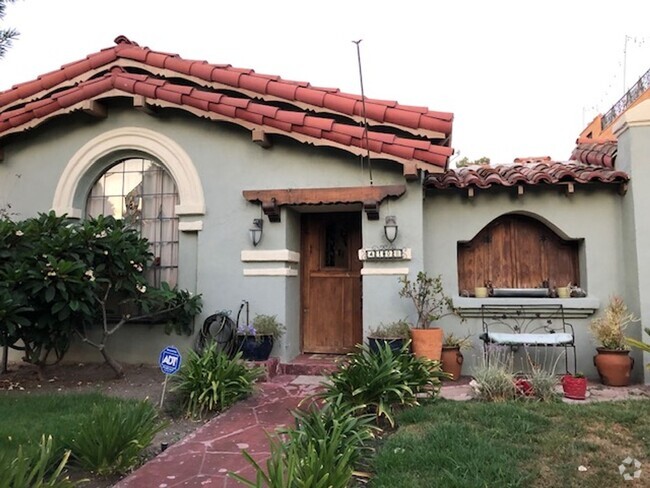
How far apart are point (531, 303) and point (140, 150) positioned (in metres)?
6.78

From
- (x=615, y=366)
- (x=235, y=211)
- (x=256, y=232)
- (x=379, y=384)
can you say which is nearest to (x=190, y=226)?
(x=235, y=211)

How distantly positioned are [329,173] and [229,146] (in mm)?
1742

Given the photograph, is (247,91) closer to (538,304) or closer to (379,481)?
(538,304)

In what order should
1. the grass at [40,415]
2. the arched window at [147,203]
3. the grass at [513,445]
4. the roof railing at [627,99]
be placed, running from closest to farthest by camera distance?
the grass at [513,445]
the grass at [40,415]
the arched window at [147,203]
the roof railing at [627,99]

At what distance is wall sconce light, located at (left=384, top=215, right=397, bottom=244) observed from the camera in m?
6.81

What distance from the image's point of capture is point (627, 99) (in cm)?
1364

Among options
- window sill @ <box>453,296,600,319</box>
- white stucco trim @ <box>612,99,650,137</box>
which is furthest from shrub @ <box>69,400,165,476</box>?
white stucco trim @ <box>612,99,650,137</box>

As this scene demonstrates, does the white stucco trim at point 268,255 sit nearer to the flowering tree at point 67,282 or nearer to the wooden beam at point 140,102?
the flowering tree at point 67,282

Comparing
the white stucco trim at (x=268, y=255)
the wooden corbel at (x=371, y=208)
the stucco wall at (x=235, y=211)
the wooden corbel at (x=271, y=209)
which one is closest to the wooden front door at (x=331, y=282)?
the stucco wall at (x=235, y=211)

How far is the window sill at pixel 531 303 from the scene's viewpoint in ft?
22.7

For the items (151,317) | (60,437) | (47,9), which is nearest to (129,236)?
(151,317)

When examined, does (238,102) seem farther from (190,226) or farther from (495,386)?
(495,386)

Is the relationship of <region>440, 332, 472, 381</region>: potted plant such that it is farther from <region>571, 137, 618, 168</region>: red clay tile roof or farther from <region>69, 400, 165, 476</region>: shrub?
<region>69, 400, 165, 476</region>: shrub

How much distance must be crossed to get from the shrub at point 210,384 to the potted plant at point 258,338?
831 millimetres
